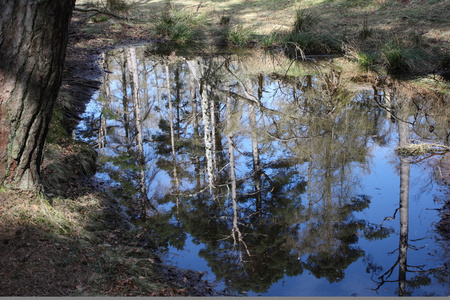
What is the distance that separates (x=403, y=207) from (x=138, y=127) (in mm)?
5180

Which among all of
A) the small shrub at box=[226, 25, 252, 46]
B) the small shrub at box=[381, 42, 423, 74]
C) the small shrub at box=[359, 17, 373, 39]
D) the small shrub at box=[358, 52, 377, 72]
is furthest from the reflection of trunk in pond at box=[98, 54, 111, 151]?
the small shrub at box=[359, 17, 373, 39]

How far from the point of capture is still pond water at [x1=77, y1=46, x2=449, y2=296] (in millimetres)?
4219

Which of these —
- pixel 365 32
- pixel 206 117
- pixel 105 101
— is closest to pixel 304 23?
pixel 365 32

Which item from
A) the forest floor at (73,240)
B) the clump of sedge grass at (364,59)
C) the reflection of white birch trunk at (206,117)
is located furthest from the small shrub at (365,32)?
the forest floor at (73,240)

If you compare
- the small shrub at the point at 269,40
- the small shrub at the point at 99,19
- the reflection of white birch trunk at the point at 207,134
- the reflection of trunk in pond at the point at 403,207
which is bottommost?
the reflection of trunk in pond at the point at 403,207

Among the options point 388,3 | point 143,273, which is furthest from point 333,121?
point 388,3

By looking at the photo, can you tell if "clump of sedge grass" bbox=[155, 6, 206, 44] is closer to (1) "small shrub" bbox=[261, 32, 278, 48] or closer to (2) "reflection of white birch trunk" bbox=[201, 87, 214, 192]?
(1) "small shrub" bbox=[261, 32, 278, 48]

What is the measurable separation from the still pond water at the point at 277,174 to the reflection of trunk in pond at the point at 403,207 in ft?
0.06

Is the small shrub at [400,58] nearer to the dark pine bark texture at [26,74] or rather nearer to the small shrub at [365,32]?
the small shrub at [365,32]

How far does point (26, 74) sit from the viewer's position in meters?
3.50

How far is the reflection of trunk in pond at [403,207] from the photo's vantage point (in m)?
4.06

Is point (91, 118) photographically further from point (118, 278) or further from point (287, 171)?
point (118, 278)

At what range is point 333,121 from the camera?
8.14 meters

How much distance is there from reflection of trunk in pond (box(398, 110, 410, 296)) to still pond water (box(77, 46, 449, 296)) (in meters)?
0.02
